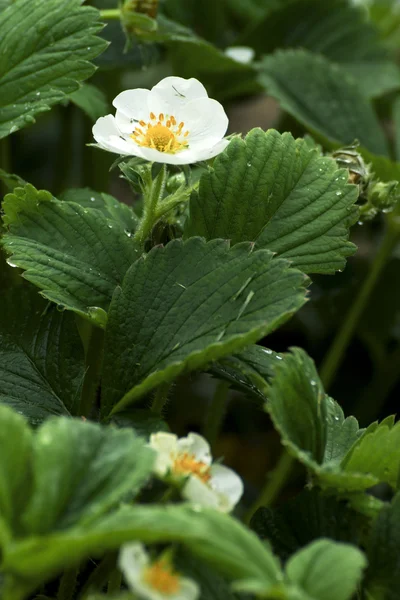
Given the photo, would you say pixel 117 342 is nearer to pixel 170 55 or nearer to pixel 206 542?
pixel 206 542

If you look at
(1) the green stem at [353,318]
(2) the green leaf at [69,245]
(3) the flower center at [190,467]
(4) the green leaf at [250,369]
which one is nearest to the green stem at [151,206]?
(2) the green leaf at [69,245]

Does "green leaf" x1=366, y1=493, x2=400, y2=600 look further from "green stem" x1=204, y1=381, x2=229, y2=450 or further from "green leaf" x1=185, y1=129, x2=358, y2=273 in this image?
"green stem" x1=204, y1=381, x2=229, y2=450

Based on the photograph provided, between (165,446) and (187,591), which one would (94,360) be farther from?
(187,591)

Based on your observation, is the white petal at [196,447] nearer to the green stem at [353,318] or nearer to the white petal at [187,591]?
the white petal at [187,591]

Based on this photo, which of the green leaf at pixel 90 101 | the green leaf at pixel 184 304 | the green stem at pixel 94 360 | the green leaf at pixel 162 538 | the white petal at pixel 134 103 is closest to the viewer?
the green leaf at pixel 162 538

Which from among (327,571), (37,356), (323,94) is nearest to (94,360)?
(37,356)

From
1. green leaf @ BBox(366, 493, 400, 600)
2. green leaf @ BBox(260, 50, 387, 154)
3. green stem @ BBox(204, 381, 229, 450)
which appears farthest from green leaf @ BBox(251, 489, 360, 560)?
green leaf @ BBox(260, 50, 387, 154)
